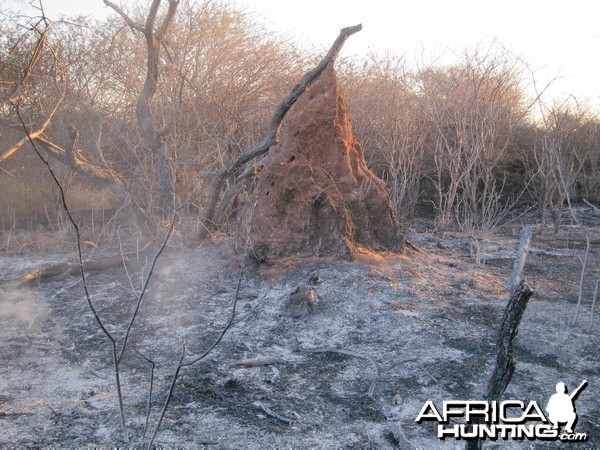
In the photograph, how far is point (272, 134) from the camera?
316 inches

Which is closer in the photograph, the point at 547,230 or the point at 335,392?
the point at 335,392

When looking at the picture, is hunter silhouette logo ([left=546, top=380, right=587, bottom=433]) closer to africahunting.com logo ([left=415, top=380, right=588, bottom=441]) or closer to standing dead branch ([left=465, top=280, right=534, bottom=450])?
africahunting.com logo ([left=415, top=380, right=588, bottom=441])

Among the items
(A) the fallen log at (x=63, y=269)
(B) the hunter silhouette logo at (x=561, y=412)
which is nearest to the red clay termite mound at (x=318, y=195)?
(A) the fallen log at (x=63, y=269)

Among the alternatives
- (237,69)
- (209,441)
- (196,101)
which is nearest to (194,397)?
(209,441)

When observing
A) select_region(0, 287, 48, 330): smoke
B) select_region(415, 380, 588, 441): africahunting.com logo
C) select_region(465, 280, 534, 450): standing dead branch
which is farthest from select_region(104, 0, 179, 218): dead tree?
select_region(465, 280, 534, 450): standing dead branch

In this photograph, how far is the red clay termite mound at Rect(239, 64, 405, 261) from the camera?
6.34 m

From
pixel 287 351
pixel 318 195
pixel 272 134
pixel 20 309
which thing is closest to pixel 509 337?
pixel 287 351

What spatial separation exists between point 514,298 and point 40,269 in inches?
243

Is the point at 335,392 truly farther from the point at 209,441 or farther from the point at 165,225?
the point at 165,225

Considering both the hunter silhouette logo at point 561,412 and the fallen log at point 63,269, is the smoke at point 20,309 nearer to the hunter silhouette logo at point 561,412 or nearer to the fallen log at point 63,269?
the fallen log at point 63,269

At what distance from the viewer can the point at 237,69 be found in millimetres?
11500

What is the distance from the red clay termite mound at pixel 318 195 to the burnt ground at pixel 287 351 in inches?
10.9

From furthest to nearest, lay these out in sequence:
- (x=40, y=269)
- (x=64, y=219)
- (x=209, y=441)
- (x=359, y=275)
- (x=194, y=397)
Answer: (x=64, y=219) < (x=40, y=269) < (x=359, y=275) < (x=194, y=397) < (x=209, y=441)

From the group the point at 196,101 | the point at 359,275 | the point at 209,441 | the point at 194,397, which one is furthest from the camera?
the point at 196,101
